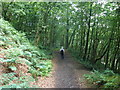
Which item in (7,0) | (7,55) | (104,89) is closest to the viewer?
(104,89)

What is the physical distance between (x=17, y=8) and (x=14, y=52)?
25.6 ft

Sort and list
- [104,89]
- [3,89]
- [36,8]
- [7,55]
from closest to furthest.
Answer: [3,89], [104,89], [7,55], [36,8]

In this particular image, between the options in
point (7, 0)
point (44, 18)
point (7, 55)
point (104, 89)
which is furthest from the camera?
point (44, 18)

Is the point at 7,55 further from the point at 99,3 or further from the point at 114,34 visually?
the point at 114,34

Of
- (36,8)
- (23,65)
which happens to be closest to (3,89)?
(23,65)

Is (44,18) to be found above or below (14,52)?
above

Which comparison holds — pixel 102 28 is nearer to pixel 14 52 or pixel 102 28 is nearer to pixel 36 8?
pixel 36 8

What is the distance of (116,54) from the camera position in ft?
50.1

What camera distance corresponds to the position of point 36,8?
14.7 meters

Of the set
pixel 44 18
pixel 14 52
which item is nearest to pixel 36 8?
pixel 44 18

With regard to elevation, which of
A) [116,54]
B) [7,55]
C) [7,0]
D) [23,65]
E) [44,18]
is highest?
[7,0]

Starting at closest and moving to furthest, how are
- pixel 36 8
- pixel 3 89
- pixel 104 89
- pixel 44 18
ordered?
pixel 3 89 → pixel 104 89 → pixel 36 8 → pixel 44 18

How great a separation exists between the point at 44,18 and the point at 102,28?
29.5 feet

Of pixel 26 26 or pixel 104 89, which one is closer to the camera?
pixel 104 89
